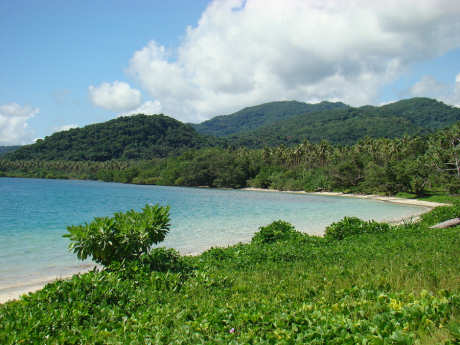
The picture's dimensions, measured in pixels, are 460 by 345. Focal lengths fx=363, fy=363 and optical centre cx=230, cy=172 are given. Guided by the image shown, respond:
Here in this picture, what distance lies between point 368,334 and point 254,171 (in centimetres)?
10308

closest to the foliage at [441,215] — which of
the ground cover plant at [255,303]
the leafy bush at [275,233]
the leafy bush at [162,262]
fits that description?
the leafy bush at [275,233]

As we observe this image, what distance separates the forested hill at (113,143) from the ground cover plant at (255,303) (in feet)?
559

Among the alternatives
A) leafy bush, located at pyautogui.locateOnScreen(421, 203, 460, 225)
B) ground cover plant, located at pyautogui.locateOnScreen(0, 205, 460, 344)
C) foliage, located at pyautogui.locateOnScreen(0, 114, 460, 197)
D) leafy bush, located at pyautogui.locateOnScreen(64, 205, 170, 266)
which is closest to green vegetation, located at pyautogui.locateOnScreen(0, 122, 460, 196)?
foliage, located at pyautogui.locateOnScreen(0, 114, 460, 197)

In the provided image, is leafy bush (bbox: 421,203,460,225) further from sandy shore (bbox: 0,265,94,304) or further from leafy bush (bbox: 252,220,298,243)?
sandy shore (bbox: 0,265,94,304)

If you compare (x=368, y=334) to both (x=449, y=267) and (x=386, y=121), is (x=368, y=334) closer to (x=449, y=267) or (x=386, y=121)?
(x=449, y=267)

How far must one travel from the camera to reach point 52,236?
2314 cm

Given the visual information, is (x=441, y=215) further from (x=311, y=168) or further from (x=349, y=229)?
(x=311, y=168)

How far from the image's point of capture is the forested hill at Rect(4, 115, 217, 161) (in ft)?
544

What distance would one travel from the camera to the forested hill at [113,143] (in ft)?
544

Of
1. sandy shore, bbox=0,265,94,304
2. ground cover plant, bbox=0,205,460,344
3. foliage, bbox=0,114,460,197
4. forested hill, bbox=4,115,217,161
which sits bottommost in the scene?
sandy shore, bbox=0,265,94,304

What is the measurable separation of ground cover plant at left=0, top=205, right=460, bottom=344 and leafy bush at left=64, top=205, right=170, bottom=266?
1.62 ft

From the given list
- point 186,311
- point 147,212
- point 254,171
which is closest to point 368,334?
point 186,311

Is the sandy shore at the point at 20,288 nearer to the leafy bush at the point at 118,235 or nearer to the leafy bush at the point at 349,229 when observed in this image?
the leafy bush at the point at 118,235

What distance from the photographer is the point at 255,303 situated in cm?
575
